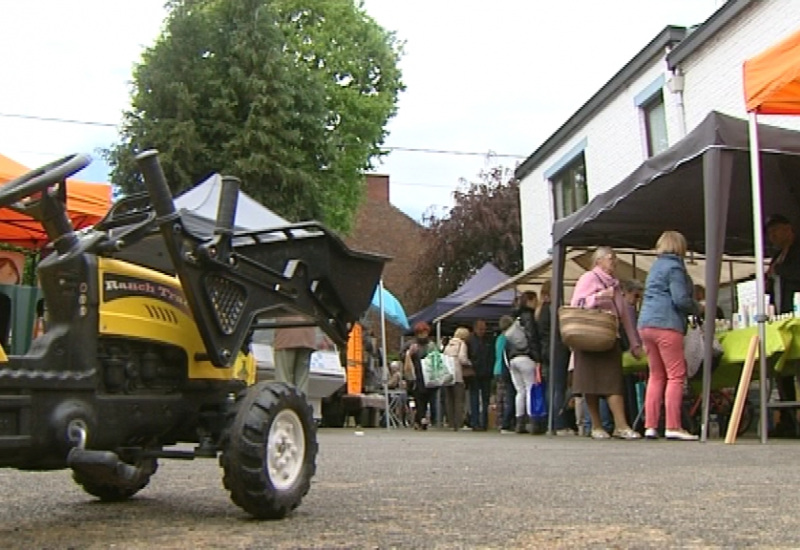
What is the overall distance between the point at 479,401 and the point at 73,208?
808 centimetres

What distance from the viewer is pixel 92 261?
2.96m

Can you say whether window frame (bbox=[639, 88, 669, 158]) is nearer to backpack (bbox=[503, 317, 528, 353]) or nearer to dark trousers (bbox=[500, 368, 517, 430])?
dark trousers (bbox=[500, 368, 517, 430])

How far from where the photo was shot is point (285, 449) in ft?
11.2

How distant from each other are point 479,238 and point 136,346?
96.4 feet

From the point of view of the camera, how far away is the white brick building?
13.3 metres

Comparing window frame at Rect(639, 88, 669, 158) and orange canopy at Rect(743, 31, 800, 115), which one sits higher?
window frame at Rect(639, 88, 669, 158)

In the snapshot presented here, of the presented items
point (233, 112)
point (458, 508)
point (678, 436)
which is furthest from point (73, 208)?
point (233, 112)

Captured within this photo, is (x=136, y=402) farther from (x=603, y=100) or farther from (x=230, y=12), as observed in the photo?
(x=230, y=12)

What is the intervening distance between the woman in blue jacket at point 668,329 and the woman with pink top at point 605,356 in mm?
587

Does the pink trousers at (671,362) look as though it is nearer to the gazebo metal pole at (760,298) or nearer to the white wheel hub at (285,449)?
the gazebo metal pole at (760,298)

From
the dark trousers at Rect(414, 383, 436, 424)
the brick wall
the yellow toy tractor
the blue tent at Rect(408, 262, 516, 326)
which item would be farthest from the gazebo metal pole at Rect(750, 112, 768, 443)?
the brick wall

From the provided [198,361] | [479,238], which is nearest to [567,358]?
[198,361]

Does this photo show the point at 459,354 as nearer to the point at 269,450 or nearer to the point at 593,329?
the point at 593,329

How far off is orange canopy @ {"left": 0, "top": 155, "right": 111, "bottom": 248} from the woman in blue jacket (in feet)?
16.9
